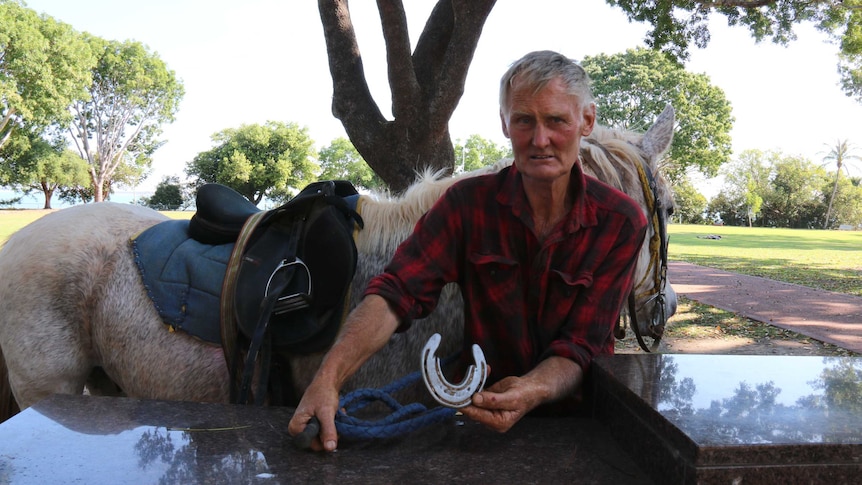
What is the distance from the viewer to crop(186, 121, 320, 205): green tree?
1781 inches

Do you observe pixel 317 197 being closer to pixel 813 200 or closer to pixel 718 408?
pixel 718 408

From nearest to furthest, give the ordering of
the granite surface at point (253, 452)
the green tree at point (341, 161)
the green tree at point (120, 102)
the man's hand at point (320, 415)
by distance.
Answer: the granite surface at point (253, 452) → the man's hand at point (320, 415) → the green tree at point (120, 102) → the green tree at point (341, 161)

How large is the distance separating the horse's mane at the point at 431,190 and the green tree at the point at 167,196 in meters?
46.2

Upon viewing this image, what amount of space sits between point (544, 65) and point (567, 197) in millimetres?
485

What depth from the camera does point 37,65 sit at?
22.2m

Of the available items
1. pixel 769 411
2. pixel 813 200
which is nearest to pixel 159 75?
pixel 769 411

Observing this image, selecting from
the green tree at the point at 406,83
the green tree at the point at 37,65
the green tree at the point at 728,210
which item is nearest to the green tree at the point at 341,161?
the green tree at the point at 37,65

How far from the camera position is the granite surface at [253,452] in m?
1.32

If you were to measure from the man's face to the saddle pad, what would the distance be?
1529mm

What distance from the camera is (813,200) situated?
54625mm

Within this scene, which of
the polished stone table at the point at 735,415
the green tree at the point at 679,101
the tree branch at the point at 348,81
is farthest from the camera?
the green tree at the point at 679,101

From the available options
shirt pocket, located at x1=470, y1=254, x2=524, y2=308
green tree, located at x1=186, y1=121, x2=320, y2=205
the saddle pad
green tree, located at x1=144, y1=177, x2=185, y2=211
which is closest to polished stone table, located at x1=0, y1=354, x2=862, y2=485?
shirt pocket, located at x1=470, y1=254, x2=524, y2=308

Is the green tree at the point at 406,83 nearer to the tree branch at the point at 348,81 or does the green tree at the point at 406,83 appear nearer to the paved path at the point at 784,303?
the tree branch at the point at 348,81

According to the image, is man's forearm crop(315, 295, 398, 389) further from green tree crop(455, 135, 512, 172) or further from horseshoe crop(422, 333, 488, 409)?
green tree crop(455, 135, 512, 172)
